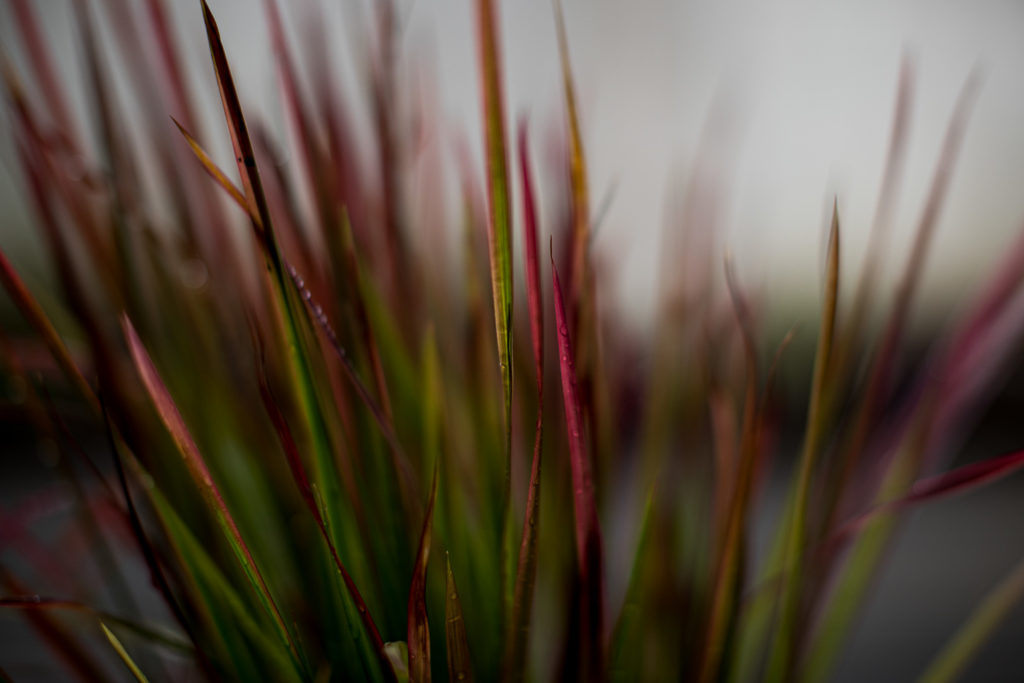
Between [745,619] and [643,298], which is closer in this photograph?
[745,619]

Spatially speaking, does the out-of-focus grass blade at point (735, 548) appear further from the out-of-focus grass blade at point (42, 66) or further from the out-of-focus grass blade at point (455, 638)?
the out-of-focus grass blade at point (42, 66)

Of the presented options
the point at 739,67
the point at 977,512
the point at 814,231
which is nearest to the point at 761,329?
the point at 977,512

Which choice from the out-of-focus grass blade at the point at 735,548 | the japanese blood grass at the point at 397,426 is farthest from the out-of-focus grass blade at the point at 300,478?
the out-of-focus grass blade at the point at 735,548

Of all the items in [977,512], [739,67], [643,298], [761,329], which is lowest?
[977,512]

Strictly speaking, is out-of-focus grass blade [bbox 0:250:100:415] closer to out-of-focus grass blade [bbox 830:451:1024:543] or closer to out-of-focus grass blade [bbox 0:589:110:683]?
out-of-focus grass blade [bbox 0:589:110:683]

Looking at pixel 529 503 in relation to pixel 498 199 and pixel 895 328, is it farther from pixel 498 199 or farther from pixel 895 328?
pixel 895 328

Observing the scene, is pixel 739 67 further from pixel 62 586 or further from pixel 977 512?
pixel 62 586
